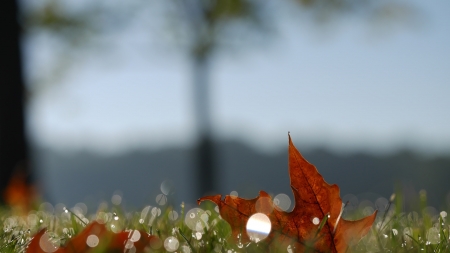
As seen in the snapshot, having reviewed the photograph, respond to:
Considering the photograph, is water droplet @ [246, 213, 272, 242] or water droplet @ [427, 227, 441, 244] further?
water droplet @ [427, 227, 441, 244]

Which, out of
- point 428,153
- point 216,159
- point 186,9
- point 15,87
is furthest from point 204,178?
point 428,153

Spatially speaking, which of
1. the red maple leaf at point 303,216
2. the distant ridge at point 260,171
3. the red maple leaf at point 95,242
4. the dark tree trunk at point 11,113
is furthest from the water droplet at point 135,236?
the distant ridge at point 260,171

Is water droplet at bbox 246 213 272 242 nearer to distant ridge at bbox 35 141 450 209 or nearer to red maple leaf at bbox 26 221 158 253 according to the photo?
red maple leaf at bbox 26 221 158 253

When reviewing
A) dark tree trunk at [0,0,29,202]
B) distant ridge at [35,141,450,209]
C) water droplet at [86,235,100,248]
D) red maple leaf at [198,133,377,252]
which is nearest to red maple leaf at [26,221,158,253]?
water droplet at [86,235,100,248]

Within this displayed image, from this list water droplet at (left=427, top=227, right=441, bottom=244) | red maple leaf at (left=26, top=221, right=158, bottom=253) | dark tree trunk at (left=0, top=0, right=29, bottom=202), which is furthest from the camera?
dark tree trunk at (left=0, top=0, right=29, bottom=202)

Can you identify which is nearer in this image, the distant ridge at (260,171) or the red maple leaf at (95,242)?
the red maple leaf at (95,242)

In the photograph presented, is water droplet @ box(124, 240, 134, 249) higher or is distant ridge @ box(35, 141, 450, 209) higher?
water droplet @ box(124, 240, 134, 249)

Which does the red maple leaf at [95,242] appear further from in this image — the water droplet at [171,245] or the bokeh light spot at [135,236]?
the water droplet at [171,245]

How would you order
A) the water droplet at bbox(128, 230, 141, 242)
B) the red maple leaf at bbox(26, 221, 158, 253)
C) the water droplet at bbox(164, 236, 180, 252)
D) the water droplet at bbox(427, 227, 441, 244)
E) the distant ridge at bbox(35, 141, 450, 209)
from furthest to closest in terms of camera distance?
the distant ridge at bbox(35, 141, 450, 209), the water droplet at bbox(427, 227, 441, 244), the water droplet at bbox(164, 236, 180, 252), the water droplet at bbox(128, 230, 141, 242), the red maple leaf at bbox(26, 221, 158, 253)
